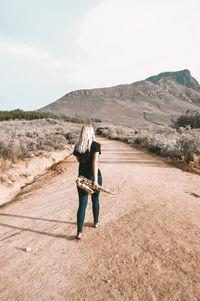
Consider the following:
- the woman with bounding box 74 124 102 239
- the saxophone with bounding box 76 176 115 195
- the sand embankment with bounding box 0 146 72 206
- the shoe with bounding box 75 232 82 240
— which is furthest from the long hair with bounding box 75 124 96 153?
the sand embankment with bounding box 0 146 72 206

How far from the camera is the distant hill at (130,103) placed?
99.0m

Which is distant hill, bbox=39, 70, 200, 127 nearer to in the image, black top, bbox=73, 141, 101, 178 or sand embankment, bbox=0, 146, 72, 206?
sand embankment, bbox=0, 146, 72, 206

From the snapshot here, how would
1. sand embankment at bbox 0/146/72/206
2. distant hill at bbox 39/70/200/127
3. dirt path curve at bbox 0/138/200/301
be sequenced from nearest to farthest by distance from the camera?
dirt path curve at bbox 0/138/200/301
sand embankment at bbox 0/146/72/206
distant hill at bbox 39/70/200/127

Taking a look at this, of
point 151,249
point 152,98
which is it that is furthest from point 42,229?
point 152,98

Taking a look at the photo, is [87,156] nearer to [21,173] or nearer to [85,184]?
[85,184]

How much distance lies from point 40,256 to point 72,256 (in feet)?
1.75

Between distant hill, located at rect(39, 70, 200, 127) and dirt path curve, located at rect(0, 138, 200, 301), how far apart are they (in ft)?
273

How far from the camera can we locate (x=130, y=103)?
12650 centimetres

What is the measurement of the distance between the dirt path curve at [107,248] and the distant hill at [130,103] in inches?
3276

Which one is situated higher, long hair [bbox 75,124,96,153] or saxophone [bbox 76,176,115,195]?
long hair [bbox 75,124,96,153]

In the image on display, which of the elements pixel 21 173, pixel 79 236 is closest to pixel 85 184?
pixel 79 236

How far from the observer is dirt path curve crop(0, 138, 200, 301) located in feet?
8.21

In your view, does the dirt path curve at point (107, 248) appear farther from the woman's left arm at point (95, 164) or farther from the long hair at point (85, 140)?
the long hair at point (85, 140)

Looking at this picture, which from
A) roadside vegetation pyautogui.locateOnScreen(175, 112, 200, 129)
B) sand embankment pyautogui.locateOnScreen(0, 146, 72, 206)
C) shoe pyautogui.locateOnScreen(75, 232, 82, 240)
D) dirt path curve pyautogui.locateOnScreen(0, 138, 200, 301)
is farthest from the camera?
roadside vegetation pyautogui.locateOnScreen(175, 112, 200, 129)
